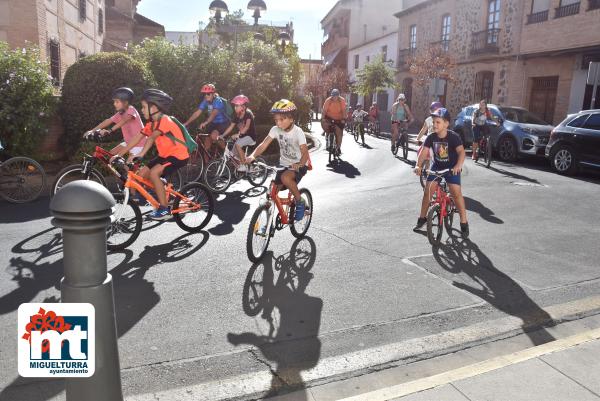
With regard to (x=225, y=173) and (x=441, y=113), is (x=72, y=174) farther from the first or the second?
(x=441, y=113)

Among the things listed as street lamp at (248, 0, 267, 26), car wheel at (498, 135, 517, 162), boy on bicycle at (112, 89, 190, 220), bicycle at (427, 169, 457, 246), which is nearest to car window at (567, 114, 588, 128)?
car wheel at (498, 135, 517, 162)

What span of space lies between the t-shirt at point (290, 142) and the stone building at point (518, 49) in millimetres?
17379

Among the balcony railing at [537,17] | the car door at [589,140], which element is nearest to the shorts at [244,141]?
the car door at [589,140]

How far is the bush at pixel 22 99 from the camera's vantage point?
973 cm

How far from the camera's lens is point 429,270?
530cm

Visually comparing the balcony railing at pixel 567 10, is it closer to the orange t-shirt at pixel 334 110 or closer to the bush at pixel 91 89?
the orange t-shirt at pixel 334 110

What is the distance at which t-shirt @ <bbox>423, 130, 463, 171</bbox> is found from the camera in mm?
6273

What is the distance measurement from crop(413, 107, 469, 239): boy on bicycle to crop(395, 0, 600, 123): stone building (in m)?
16.3

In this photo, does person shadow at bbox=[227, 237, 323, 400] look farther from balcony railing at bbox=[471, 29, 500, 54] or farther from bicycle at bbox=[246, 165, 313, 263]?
balcony railing at bbox=[471, 29, 500, 54]

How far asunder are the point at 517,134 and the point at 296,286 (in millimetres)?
12389

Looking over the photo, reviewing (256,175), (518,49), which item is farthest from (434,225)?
(518,49)

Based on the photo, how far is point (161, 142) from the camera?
6.20 meters

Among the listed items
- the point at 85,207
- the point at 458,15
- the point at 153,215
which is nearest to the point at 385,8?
the point at 458,15

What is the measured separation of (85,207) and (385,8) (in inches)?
2153
